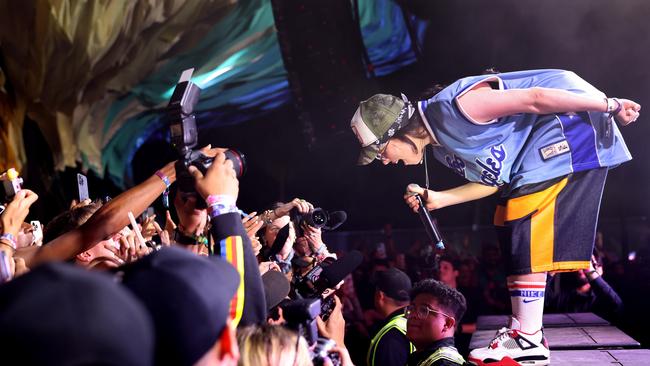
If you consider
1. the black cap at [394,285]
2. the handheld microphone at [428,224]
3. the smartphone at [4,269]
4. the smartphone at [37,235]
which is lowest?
the black cap at [394,285]

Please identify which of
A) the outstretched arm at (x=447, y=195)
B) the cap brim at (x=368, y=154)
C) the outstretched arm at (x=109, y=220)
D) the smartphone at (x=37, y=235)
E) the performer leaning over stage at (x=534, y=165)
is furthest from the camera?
the cap brim at (x=368, y=154)

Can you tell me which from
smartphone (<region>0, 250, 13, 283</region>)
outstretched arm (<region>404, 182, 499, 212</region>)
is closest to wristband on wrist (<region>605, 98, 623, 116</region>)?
outstretched arm (<region>404, 182, 499, 212</region>)

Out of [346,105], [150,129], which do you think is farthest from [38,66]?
[346,105]

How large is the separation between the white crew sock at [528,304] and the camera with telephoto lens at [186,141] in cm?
179

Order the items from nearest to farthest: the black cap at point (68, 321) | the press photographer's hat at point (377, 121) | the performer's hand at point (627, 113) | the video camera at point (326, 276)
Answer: the black cap at point (68, 321)
the video camera at point (326, 276)
the performer's hand at point (627, 113)
the press photographer's hat at point (377, 121)

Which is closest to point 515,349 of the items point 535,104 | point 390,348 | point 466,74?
point 390,348

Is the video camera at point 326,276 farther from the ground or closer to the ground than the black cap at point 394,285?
farther from the ground

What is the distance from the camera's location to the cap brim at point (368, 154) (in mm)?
3785

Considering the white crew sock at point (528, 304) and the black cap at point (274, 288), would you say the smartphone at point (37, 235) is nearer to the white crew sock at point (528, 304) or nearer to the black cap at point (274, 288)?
the black cap at point (274, 288)

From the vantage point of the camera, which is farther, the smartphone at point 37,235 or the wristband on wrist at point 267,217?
the wristband on wrist at point 267,217

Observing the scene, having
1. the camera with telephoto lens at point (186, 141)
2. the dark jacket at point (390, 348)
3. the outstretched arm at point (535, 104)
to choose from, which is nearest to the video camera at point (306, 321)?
the camera with telephoto lens at point (186, 141)

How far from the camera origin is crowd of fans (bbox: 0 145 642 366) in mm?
792

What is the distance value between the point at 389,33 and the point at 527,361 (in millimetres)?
2391

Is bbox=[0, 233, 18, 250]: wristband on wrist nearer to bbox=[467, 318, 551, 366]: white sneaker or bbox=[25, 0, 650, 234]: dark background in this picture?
bbox=[467, 318, 551, 366]: white sneaker
